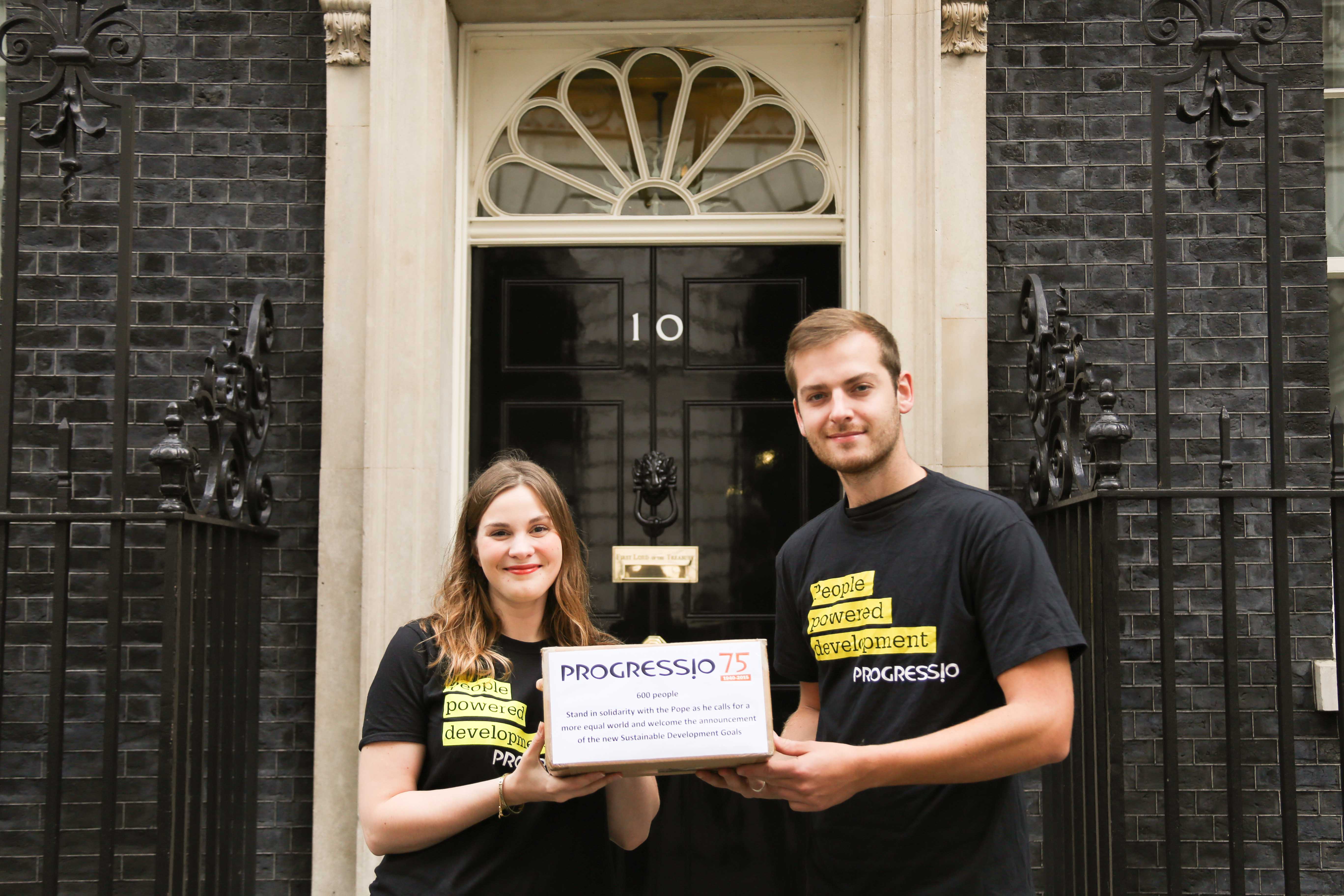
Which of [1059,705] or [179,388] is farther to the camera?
[179,388]

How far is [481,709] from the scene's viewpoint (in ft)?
7.96

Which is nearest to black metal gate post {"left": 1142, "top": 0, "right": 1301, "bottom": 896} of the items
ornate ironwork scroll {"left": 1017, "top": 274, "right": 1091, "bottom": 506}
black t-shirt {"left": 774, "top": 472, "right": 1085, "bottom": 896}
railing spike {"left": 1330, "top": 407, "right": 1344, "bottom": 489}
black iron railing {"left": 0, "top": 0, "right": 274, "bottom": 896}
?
railing spike {"left": 1330, "top": 407, "right": 1344, "bottom": 489}

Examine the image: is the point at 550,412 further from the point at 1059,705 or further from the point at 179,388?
the point at 1059,705

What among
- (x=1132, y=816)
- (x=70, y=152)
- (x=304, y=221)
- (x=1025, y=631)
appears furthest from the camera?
(x=304, y=221)

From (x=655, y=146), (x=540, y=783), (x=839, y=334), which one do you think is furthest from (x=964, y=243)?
(x=540, y=783)

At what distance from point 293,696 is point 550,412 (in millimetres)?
1568

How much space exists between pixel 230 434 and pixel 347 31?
171cm

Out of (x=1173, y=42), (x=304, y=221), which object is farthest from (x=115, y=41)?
(x=1173, y=42)

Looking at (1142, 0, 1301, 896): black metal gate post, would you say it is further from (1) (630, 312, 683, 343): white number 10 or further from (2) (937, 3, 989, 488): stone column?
(1) (630, 312, 683, 343): white number 10

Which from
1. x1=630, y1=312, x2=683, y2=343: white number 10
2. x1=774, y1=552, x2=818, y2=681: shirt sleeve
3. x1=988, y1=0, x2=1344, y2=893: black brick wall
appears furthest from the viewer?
x1=630, y1=312, x2=683, y2=343: white number 10

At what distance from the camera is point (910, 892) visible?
7.88ft

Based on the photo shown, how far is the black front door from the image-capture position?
493 cm

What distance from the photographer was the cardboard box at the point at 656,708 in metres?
2.21

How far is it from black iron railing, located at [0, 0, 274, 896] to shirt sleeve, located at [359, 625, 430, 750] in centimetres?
163
